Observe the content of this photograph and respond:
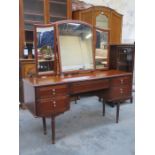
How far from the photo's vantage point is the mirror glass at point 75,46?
2674mm

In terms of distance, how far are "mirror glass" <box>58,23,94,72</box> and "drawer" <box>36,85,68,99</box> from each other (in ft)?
1.41

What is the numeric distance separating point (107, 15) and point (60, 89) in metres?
2.39

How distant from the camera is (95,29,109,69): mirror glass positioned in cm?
303

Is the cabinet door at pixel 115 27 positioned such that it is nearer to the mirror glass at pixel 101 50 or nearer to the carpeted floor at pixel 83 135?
the mirror glass at pixel 101 50

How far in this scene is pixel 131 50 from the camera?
→ 3.73 metres

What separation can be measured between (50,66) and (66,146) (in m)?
1.02

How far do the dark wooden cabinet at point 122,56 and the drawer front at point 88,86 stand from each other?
0.94 meters

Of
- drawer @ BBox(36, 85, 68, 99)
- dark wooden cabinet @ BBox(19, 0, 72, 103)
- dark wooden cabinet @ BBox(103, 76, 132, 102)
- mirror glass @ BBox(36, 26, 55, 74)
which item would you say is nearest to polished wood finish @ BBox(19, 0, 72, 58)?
dark wooden cabinet @ BBox(19, 0, 72, 103)

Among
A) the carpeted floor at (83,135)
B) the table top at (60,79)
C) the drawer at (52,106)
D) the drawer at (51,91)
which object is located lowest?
the carpeted floor at (83,135)

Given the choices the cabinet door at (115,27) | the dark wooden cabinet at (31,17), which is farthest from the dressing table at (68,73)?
the cabinet door at (115,27)

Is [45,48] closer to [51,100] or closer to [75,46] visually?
[75,46]

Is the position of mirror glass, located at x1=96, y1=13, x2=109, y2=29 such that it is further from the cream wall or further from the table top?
the table top
